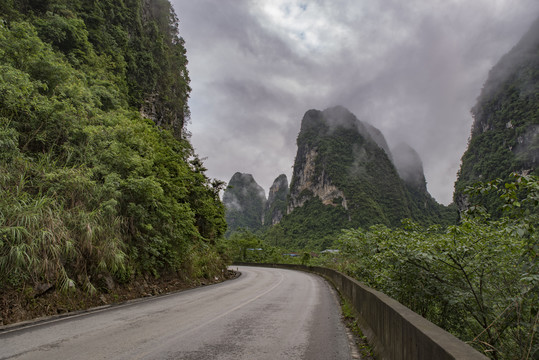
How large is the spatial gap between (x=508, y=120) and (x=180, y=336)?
105m

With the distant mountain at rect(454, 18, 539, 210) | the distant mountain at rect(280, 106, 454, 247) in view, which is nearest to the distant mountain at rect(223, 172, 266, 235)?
the distant mountain at rect(280, 106, 454, 247)

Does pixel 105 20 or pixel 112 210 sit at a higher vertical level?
pixel 105 20

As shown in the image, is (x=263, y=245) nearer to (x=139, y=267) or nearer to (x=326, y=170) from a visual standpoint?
(x=139, y=267)

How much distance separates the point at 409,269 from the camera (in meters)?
7.33

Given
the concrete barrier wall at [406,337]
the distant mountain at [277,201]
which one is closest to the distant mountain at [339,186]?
the distant mountain at [277,201]

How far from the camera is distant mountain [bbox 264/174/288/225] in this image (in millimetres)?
163750

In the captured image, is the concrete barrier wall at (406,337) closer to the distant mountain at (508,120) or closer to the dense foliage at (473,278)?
the dense foliage at (473,278)

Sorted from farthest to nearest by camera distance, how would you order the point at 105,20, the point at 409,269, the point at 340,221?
the point at 340,221
the point at 105,20
the point at 409,269

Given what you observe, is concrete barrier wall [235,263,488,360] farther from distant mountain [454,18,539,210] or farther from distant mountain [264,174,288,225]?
distant mountain [264,174,288,225]

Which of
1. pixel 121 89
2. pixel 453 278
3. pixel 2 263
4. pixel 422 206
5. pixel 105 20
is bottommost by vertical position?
pixel 2 263

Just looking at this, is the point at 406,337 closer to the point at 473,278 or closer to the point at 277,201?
the point at 473,278

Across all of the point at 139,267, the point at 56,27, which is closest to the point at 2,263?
the point at 139,267

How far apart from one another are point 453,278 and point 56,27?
20.0 meters

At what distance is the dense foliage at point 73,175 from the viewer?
306 inches
